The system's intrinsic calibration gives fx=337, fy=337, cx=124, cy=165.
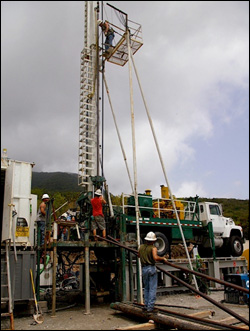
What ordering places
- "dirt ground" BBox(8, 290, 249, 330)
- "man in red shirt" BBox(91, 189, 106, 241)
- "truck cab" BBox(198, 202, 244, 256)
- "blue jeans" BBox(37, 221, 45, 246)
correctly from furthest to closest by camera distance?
"truck cab" BBox(198, 202, 244, 256), "man in red shirt" BBox(91, 189, 106, 241), "blue jeans" BBox(37, 221, 45, 246), "dirt ground" BBox(8, 290, 249, 330)

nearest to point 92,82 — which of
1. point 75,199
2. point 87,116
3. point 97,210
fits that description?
point 87,116

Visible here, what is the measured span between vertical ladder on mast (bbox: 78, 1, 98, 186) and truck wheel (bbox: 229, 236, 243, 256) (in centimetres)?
800

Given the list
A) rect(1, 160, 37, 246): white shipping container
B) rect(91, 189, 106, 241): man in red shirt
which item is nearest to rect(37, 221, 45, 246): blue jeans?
rect(1, 160, 37, 246): white shipping container

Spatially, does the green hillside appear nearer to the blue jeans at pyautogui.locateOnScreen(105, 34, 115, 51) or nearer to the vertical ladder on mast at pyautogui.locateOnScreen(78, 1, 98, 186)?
the vertical ladder on mast at pyautogui.locateOnScreen(78, 1, 98, 186)

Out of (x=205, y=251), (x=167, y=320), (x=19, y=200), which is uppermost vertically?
(x=19, y=200)

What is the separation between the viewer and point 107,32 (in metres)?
14.2

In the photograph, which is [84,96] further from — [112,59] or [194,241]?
[194,241]

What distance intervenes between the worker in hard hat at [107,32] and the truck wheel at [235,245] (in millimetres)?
10631

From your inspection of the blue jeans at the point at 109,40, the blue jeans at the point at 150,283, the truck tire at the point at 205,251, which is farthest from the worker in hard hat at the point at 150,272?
the blue jeans at the point at 109,40

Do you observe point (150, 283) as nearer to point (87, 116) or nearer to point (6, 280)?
point (6, 280)

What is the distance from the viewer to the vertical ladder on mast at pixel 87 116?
507 inches

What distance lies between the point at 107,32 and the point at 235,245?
11495 mm

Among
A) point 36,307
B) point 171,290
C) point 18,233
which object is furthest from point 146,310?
point 171,290

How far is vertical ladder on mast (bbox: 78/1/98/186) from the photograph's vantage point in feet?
42.2
